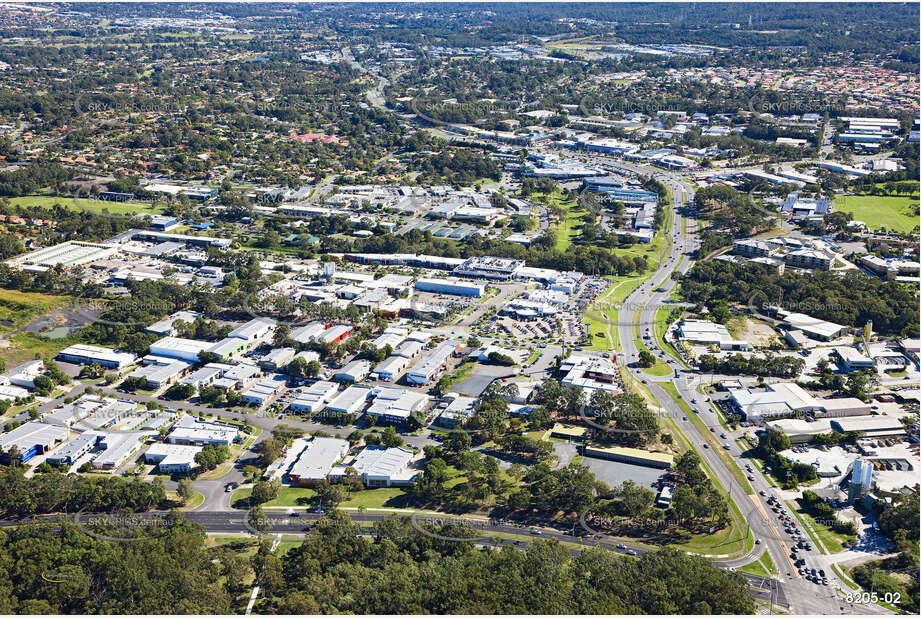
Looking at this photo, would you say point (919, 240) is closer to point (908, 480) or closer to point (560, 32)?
point (908, 480)

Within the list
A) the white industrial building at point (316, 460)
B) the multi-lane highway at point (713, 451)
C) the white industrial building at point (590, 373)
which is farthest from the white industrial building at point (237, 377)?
the multi-lane highway at point (713, 451)

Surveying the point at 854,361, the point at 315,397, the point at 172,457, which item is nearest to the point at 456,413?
the point at 315,397

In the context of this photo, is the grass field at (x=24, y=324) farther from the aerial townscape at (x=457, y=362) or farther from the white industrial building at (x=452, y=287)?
the white industrial building at (x=452, y=287)

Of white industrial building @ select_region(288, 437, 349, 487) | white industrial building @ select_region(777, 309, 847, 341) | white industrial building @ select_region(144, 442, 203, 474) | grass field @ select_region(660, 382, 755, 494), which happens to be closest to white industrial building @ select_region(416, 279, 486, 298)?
grass field @ select_region(660, 382, 755, 494)

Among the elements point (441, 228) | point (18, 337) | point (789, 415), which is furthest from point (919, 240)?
point (18, 337)

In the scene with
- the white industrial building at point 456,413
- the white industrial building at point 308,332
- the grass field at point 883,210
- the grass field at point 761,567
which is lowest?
the grass field at point 761,567

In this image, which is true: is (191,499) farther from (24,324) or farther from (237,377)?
(24,324)
